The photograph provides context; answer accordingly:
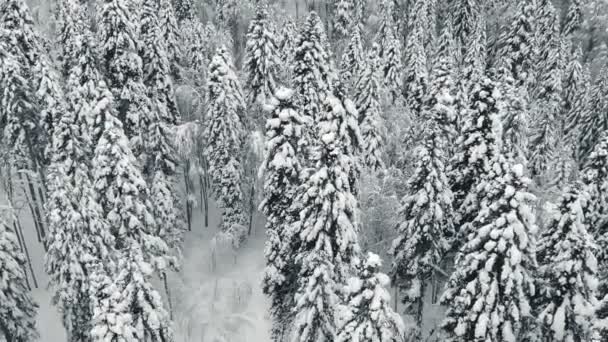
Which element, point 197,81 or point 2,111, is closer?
point 2,111

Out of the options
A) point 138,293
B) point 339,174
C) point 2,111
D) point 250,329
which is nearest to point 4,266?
point 138,293

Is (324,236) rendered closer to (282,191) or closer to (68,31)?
(282,191)

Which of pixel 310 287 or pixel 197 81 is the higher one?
pixel 197 81

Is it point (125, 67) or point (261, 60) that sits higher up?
point (125, 67)

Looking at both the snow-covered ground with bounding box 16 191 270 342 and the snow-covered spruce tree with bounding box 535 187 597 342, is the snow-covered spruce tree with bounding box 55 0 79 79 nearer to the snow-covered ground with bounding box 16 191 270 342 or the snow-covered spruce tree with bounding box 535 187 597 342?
the snow-covered ground with bounding box 16 191 270 342

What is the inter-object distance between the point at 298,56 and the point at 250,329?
61.8 feet

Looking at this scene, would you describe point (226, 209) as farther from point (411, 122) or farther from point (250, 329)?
point (411, 122)

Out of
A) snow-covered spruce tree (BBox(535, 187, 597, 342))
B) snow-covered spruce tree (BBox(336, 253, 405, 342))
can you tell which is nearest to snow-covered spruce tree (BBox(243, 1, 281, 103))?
snow-covered spruce tree (BBox(535, 187, 597, 342))

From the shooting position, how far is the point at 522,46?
4875 centimetres

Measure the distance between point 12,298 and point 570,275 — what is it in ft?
89.0

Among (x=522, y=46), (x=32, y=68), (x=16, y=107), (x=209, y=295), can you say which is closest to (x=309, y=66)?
(x=209, y=295)

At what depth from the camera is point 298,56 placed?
28641 mm

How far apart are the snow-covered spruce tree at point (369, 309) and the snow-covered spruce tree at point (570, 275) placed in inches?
308

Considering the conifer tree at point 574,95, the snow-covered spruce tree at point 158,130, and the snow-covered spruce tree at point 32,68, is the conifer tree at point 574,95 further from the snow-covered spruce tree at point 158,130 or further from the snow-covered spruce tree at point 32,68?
the snow-covered spruce tree at point 32,68
